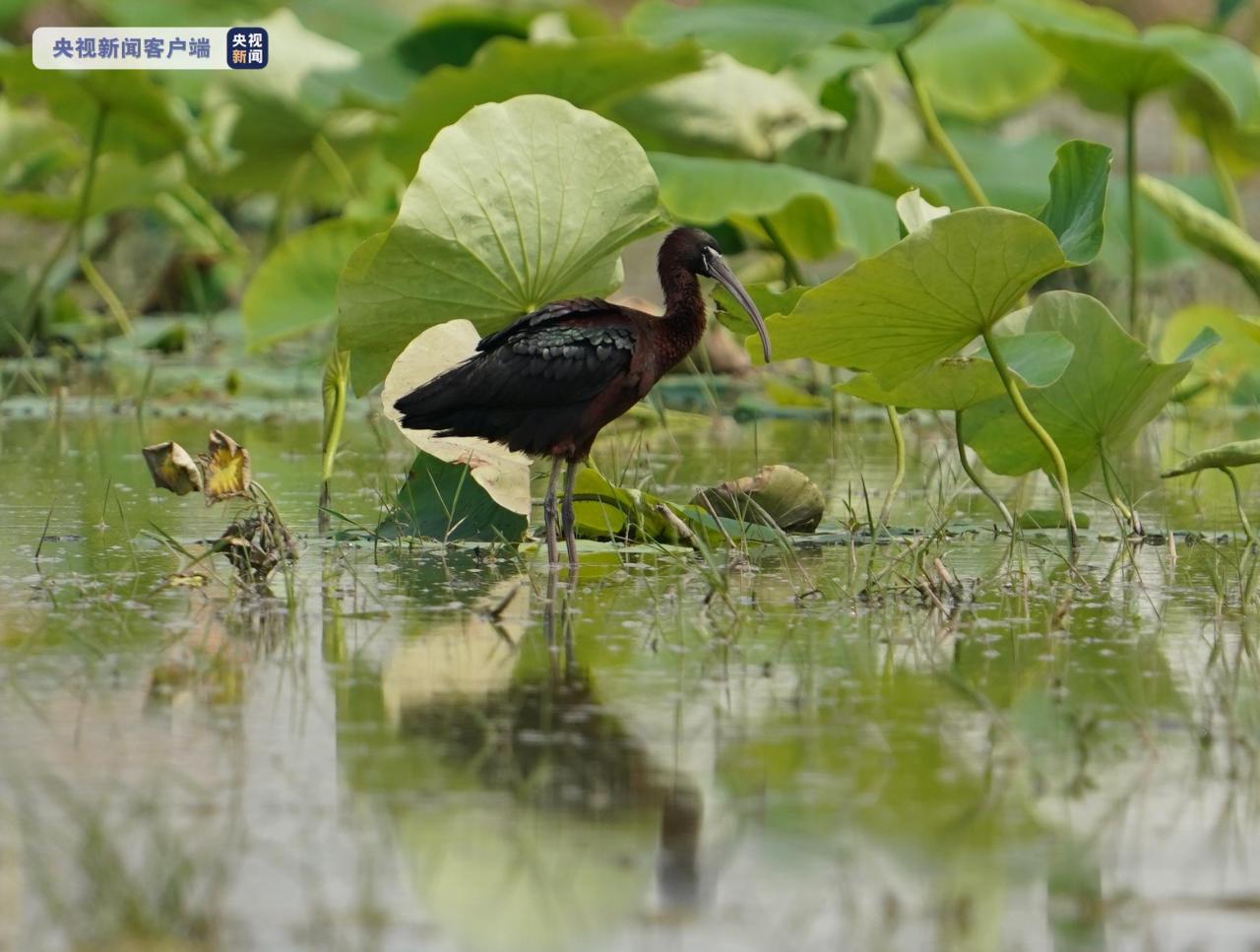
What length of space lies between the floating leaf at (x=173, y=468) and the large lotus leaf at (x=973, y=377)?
58.3 inches

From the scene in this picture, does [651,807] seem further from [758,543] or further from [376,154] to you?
[376,154]

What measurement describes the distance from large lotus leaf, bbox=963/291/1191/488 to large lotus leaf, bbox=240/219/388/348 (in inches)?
144

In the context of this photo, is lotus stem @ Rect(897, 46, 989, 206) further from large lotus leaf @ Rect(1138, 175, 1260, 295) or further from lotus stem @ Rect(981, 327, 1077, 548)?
lotus stem @ Rect(981, 327, 1077, 548)

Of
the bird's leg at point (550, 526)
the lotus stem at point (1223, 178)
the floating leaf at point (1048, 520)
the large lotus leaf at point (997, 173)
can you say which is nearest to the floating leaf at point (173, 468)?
the bird's leg at point (550, 526)

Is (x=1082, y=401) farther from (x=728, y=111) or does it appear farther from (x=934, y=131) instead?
(x=728, y=111)

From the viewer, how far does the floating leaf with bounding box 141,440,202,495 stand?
4.58 m

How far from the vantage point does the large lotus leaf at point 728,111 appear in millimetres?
8445

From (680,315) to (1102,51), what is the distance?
11.9 feet

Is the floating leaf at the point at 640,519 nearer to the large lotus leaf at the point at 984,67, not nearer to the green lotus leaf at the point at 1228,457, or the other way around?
the green lotus leaf at the point at 1228,457

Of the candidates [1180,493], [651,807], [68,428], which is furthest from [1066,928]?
[68,428]

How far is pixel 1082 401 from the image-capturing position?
5.05 metres

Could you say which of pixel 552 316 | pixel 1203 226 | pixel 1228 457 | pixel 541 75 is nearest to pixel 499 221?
pixel 552 316

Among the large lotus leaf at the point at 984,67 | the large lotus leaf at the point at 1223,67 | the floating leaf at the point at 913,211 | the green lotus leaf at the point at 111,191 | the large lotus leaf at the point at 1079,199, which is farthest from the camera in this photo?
the large lotus leaf at the point at 984,67

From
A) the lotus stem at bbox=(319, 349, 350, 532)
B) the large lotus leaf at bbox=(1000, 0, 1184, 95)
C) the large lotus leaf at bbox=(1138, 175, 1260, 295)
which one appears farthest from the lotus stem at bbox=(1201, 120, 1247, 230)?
the lotus stem at bbox=(319, 349, 350, 532)
